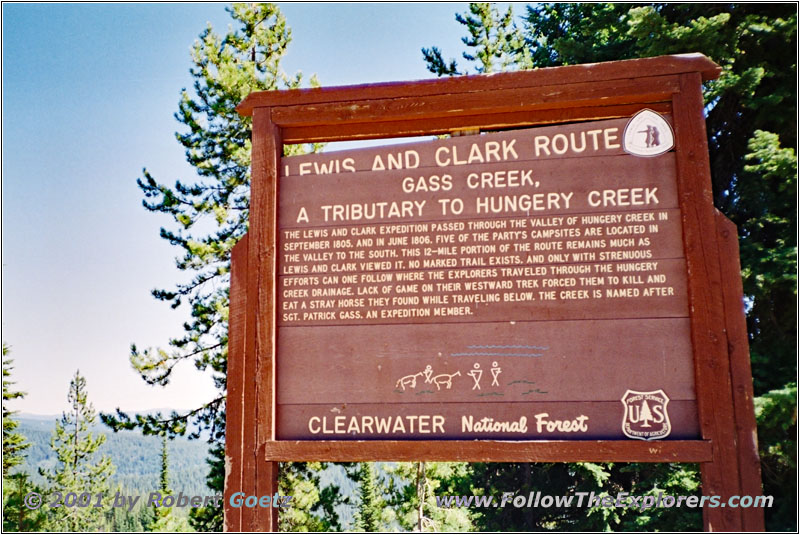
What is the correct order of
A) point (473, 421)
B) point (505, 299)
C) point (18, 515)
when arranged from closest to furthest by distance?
point (473, 421) < point (505, 299) < point (18, 515)

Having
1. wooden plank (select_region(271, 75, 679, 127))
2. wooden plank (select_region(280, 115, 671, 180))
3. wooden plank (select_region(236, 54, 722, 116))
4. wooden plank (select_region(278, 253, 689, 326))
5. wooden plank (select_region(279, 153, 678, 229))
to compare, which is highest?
wooden plank (select_region(236, 54, 722, 116))

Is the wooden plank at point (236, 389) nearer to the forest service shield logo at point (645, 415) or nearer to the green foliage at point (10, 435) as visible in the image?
the forest service shield logo at point (645, 415)

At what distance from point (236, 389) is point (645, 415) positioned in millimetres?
2223

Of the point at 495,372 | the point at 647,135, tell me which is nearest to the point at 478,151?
the point at 647,135

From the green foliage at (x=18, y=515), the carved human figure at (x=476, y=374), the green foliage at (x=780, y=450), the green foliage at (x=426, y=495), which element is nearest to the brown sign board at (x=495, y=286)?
the carved human figure at (x=476, y=374)

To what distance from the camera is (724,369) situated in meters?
3.41

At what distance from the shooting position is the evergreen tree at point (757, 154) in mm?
9664

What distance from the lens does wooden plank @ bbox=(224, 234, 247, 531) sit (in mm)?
3674

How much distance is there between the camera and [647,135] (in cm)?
378

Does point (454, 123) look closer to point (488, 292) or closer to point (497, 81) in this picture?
point (497, 81)

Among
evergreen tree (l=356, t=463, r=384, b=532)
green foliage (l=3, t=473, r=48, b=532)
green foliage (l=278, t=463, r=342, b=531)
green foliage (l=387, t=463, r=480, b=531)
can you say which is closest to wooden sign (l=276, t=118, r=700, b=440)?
green foliage (l=278, t=463, r=342, b=531)

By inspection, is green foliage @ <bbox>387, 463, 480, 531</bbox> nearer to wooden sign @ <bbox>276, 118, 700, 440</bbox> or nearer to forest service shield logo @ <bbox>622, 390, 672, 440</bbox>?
wooden sign @ <bbox>276, 118, 700, 440</bbox>

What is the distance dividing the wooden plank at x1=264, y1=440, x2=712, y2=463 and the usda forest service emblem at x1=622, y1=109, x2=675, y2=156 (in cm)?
160

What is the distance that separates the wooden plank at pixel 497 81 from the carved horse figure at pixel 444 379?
5.43 feet
